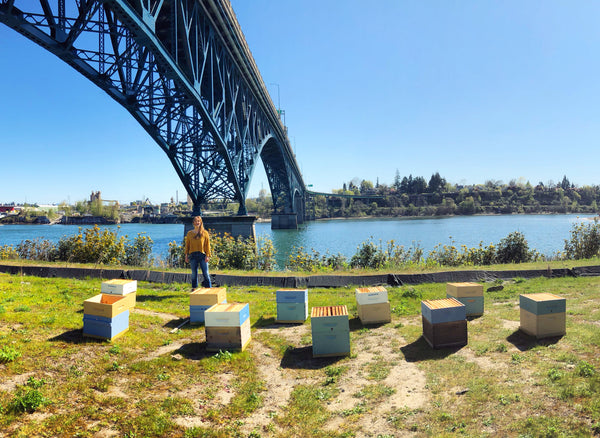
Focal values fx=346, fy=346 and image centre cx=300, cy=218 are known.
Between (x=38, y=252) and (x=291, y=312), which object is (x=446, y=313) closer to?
(x=291, y=312)

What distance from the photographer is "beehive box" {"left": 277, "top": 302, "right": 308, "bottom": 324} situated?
319 inches

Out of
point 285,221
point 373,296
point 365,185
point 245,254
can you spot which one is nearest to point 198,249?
point 373,296

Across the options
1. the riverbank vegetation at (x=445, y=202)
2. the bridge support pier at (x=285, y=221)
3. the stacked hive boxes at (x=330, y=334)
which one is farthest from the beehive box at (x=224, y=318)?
the riverbank vegetation at (x=445, y=202)

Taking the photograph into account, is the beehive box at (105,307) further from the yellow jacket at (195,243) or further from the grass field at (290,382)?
the yellow jacket at (195,243)

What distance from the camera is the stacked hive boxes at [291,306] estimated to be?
8.11m

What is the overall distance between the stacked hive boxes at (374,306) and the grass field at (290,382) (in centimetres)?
32

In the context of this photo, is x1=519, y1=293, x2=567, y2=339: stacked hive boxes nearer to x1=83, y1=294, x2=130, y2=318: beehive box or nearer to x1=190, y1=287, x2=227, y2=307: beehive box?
x1=190, y1=287, x2=227, y2=307: beehive box

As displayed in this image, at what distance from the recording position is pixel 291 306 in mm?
8102

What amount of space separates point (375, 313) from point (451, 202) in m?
126

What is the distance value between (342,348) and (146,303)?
5657mm

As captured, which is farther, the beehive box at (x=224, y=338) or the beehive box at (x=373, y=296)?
the beehive box at (x=373, y=296)

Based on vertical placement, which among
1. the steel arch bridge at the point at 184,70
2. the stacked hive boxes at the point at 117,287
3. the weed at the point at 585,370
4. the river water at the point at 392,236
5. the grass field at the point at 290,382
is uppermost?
the steel arch bridge at the point at 184,70

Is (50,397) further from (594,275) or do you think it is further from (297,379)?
(594,275)

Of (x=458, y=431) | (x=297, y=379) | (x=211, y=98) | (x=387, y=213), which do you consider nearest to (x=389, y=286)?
(x=297, y=379)
